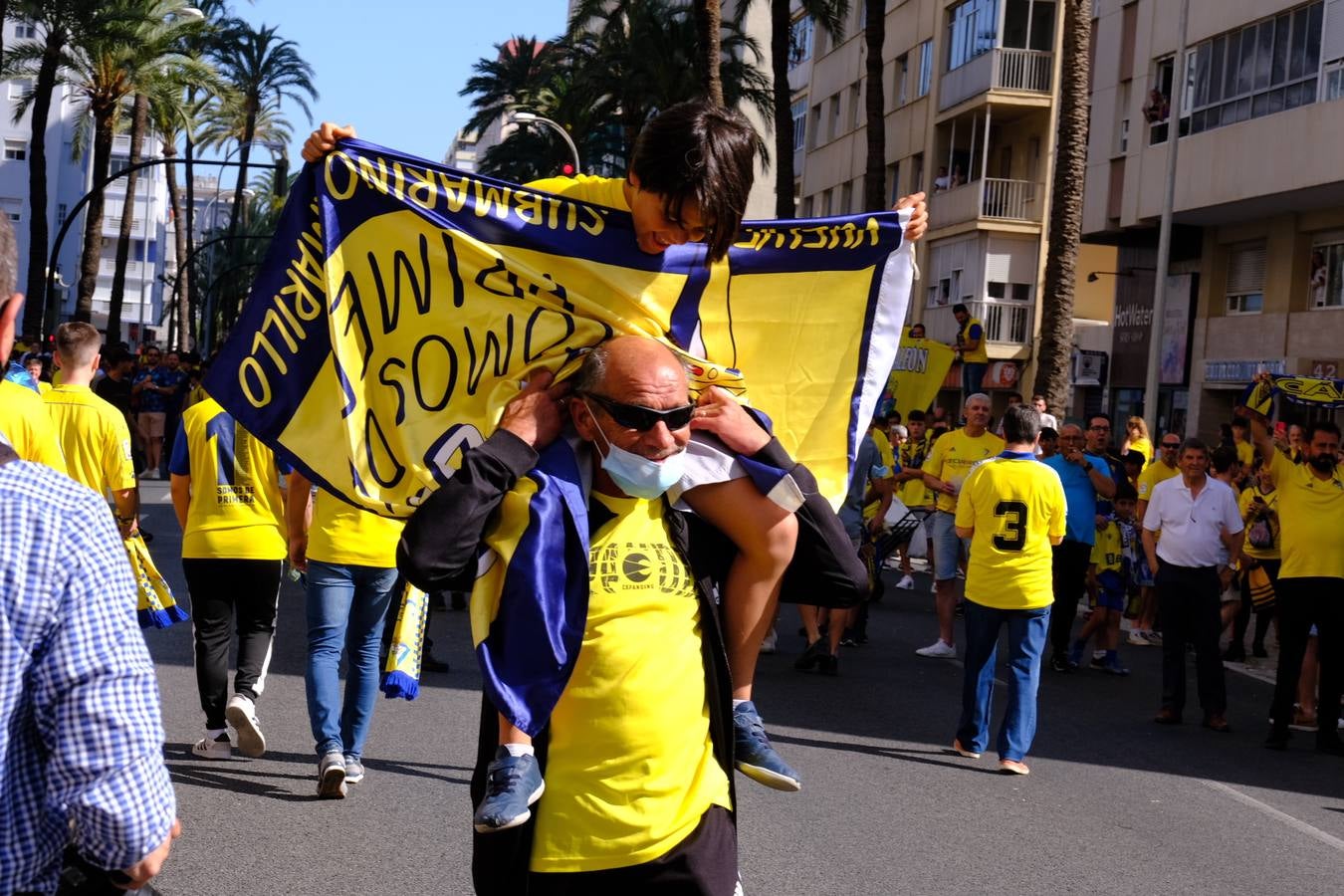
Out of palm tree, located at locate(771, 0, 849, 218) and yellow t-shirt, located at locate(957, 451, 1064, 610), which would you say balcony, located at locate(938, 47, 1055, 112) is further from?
yellow t-shirt, located at locate(957, 451, 1064, 610)

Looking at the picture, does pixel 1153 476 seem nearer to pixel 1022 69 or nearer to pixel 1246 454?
pixel 1246 454

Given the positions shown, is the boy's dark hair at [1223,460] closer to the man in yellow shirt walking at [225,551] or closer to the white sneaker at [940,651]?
the white sneaker at [940,651]

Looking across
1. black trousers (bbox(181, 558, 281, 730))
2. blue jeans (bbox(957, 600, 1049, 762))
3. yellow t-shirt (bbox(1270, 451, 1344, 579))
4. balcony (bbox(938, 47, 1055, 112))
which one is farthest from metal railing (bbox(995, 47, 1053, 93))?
black trousers (bbox(181, 558, 281, 730))

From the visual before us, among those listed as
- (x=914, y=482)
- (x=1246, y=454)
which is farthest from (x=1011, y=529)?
(x=1246, y=454)

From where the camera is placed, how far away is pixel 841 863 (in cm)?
649

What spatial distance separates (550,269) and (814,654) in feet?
27.3

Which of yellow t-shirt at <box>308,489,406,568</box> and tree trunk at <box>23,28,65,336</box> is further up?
tree trunk at <box>23,28,65,336</box>

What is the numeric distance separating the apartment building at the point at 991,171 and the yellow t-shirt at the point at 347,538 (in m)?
30.0

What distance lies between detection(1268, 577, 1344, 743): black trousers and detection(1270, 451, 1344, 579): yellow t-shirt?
8cm

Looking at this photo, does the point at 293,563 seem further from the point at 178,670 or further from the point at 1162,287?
Answer: the point at 1162,287

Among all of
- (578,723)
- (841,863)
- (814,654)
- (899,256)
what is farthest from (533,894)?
(814,654)

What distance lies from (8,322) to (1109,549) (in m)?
12.1

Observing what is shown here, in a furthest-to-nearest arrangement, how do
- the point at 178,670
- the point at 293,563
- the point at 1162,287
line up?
the point at 1162,287
the point at 178,670
the point at 293,563

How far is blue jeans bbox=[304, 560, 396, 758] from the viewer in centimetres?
704
